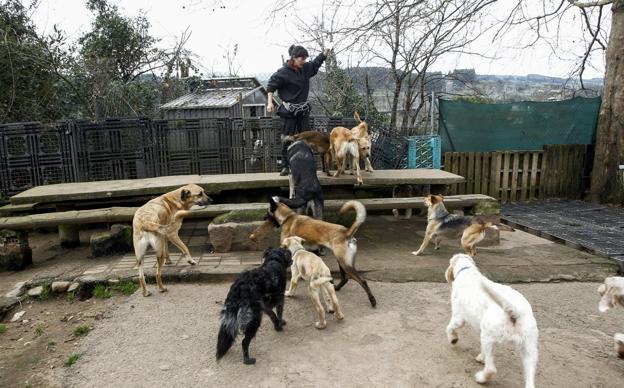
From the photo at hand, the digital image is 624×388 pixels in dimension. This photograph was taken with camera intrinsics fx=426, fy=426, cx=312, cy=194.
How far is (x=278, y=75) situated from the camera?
258 inches

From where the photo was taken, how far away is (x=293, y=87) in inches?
262

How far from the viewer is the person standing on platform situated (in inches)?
256

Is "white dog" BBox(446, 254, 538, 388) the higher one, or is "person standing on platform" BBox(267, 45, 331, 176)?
"person standing on platform" BBox(267, 45, 331, 176)

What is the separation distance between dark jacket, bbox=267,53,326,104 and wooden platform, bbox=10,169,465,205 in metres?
1.33

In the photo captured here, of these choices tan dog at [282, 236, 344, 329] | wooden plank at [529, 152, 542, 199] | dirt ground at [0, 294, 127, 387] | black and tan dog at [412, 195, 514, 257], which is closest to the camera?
dirt ground at [0, 294, 127, 387]

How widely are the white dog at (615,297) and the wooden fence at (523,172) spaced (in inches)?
237

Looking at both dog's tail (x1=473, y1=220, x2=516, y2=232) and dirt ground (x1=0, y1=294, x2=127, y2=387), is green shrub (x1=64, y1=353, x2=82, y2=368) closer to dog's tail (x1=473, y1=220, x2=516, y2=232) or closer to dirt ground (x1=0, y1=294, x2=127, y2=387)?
dirt ground (x1=0, y1=294, x2=127, y2=387)

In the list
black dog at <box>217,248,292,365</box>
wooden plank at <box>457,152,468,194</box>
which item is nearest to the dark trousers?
black dog at <box>217,248,292,365</box>

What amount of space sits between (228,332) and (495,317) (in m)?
2.02

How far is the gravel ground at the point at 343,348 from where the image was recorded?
10.9ft

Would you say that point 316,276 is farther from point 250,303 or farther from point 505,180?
point 505,180

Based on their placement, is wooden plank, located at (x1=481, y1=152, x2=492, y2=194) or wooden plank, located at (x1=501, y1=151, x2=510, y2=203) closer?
wooden plank, located at (x1=481, y1=152, x2=492, y2=194)

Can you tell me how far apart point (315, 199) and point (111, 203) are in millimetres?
3889

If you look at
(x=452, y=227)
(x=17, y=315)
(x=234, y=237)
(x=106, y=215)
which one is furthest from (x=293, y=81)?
(x=17, y=315)
